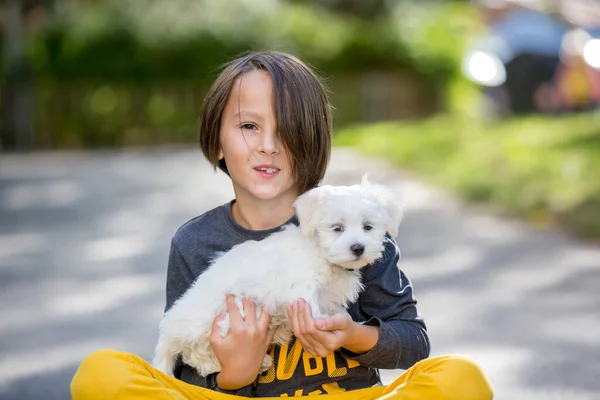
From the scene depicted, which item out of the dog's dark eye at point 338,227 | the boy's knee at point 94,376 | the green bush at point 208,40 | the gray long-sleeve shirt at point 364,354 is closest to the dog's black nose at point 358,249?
the dog's dark eye at point 338,227

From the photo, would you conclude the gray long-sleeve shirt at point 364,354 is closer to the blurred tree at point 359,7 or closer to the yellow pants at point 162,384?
the yellow pants at point 162,384

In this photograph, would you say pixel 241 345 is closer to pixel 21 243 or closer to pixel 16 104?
pixel 21 243

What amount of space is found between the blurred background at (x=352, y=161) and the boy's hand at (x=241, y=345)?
2.08m

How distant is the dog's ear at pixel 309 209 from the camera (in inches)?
119

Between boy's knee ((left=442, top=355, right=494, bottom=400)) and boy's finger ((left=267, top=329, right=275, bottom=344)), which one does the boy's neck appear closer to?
boy's finger ((left=267, top=329, right=275, bottom=344))

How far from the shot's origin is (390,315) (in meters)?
3.16

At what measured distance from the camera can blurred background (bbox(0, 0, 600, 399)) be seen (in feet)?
20.7

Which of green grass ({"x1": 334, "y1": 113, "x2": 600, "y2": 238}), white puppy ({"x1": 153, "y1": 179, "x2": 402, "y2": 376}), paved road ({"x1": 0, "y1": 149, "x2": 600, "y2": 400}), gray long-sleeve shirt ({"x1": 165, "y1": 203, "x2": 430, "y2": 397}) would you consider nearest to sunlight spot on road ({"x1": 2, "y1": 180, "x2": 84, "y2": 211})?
paved road ({"x1": 0, "y1": 149, "x2": 600, "y2": 400})

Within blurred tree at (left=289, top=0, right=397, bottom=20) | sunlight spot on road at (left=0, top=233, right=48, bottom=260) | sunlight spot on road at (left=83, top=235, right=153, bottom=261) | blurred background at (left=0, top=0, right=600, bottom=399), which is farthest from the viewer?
blurred tree at (left=289, top=0, right=397, bottom=20)

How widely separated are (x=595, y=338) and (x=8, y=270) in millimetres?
5043

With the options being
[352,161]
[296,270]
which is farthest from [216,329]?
[352,161]

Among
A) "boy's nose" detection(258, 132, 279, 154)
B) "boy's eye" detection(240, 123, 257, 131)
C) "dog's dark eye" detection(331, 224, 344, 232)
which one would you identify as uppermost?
"boy's eye" detection(240, 123, 257, 131)

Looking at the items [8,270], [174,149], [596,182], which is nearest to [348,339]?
[8,270]

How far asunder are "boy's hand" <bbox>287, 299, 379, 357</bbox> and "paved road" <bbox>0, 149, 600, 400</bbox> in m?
2.16
